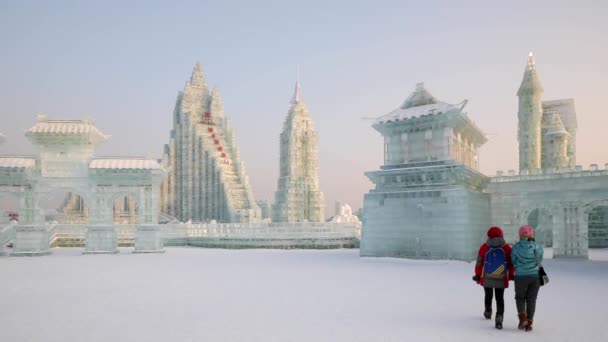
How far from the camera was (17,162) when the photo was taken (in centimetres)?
2877

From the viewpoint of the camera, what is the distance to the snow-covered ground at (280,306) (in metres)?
8.15

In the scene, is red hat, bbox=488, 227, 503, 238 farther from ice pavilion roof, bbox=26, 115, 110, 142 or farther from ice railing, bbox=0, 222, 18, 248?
ice railing, bbox=0, 222, 18, 248


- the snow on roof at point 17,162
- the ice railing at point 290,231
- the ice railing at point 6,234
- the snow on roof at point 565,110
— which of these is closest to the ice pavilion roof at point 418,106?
the ice railing at point 290,231

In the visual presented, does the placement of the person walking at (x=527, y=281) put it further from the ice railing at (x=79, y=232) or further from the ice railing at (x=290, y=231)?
the ice railing at (x=79, y=232)

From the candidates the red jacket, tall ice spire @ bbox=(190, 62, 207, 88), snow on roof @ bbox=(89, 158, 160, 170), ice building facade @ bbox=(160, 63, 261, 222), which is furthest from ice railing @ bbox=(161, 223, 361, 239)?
tall ice spire @ bbox=(190, 62, 207, 88)

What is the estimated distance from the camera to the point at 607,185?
75.6 ft

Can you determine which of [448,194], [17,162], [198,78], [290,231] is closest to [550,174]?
[448,194]

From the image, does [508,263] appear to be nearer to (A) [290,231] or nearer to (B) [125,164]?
(B) [125,164]

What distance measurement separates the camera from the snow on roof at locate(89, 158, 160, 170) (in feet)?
96.2

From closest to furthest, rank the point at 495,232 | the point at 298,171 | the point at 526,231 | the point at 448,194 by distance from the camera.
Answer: the point at 526,231 < the point at 495,232 < the point at 448,194 < the point at 298,171

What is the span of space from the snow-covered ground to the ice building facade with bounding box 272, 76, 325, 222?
43500mm

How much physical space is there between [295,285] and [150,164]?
18.7 m

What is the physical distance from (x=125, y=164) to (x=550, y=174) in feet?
81.3

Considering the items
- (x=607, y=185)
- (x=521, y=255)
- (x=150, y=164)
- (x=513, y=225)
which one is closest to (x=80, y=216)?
(x=150, y=164)
